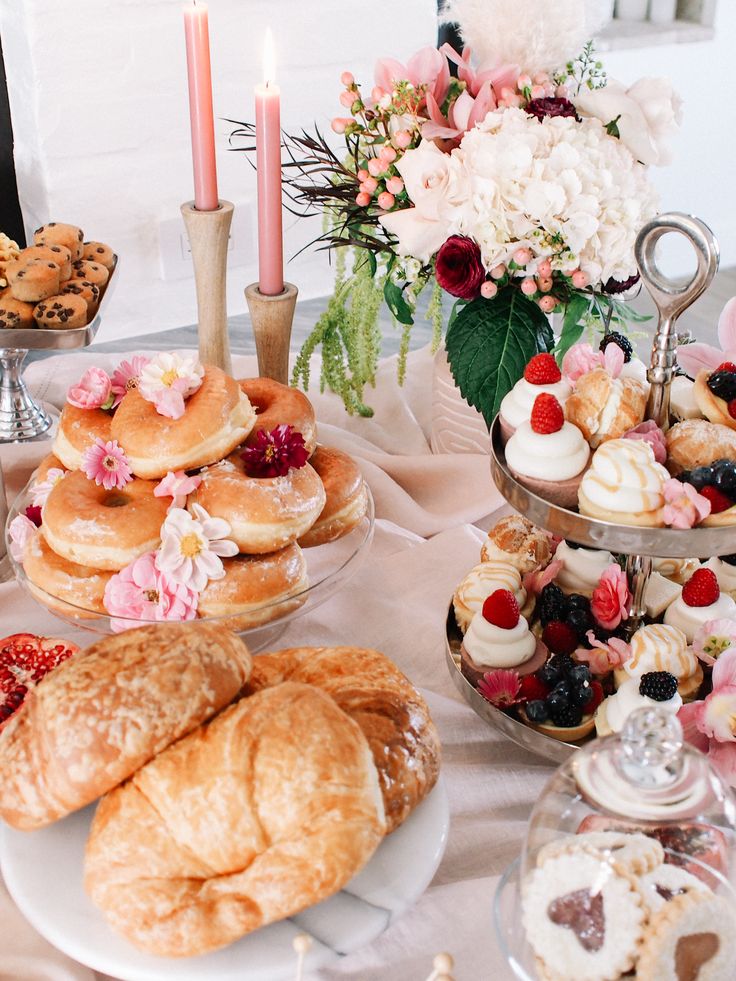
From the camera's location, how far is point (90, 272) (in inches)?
53.0

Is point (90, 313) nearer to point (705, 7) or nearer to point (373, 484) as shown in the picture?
point (373, 484)

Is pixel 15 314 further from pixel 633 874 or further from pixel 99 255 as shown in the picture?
pixel 633 874

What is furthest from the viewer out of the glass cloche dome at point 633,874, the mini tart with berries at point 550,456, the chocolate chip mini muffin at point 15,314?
the chocolate chip mini muffin at point 15,314

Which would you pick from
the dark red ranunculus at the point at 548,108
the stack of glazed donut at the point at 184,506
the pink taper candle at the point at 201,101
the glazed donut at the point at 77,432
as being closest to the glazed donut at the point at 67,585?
the stack of glazed donut at the point at 184,506

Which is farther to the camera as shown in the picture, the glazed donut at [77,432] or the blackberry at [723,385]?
the glazed donut at [77,432]

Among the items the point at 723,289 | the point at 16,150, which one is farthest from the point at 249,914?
the point at 723,289

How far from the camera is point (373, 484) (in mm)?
1229

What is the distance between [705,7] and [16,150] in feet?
7.11

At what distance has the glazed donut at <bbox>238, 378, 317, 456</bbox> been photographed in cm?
101

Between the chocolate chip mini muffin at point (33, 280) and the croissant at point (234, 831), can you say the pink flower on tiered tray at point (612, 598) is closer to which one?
the croissant at point (234, 831)

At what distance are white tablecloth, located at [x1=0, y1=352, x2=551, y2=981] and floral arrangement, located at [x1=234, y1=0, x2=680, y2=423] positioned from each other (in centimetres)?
16

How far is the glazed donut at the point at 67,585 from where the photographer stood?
0.88m


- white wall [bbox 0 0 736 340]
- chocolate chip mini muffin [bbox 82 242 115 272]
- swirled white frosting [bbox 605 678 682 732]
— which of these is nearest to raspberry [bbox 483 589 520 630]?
swirled white frosting [bbox 605 678 682 732]

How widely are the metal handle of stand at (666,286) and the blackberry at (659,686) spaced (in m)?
0.19
